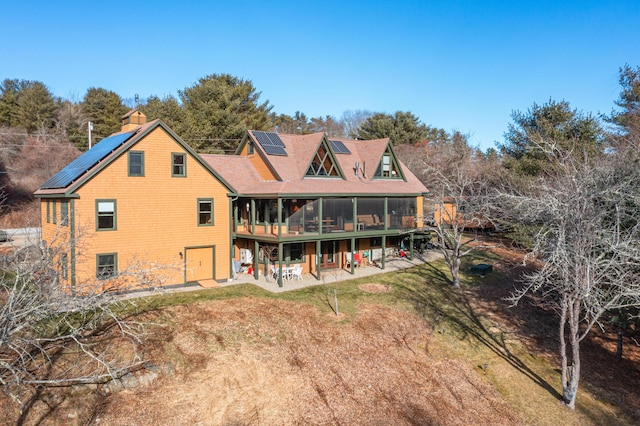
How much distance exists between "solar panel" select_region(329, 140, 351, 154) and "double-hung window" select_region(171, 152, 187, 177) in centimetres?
1106

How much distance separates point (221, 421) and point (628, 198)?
1449 centimetres

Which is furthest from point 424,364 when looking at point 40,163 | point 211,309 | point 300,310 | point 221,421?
point 40,163

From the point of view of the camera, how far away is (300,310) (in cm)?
1698

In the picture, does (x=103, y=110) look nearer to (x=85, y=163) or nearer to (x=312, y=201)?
(x=85, y=163)

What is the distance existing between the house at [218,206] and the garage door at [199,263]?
0.05m

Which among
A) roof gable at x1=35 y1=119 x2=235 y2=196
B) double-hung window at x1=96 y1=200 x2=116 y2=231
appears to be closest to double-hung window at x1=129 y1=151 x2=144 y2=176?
roof gable at x1=35 y1=119 x2=235 y2=196

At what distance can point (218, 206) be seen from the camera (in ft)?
66.6

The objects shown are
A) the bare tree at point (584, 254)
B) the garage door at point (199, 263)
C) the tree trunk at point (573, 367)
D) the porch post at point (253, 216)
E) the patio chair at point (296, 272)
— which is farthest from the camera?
the patio chair at point (296, 272)

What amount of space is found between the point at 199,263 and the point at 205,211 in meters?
2.66

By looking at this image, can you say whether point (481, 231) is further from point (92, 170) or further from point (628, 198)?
point (92, 170)

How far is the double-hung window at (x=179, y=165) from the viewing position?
19.0 meters

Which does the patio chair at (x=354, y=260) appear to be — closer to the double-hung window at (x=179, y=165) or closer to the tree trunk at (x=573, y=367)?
the double-hung window at (x=179, y=165)

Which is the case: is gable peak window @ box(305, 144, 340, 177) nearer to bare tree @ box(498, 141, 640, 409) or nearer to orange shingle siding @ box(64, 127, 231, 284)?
orange shingle siding @ box(64, 127, 231, 284)

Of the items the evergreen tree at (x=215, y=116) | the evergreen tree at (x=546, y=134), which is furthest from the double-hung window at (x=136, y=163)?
the evergreen tree at (x=546, y=134)
